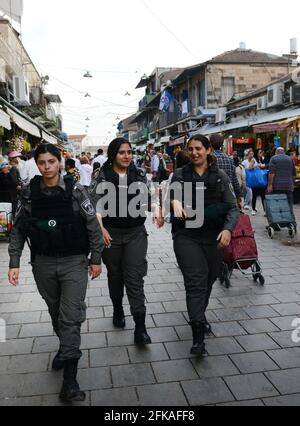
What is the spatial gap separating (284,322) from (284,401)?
1406mm

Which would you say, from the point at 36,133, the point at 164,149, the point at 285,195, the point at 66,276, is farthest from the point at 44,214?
the point at 164,149

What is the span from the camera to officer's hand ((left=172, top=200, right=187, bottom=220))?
138 inches

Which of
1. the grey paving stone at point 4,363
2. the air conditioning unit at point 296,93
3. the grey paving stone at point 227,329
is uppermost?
the air conditioning unit at point 296,93

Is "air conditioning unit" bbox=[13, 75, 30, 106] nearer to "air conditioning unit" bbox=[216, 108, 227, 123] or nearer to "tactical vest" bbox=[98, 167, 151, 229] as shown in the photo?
"air conditioning unit" bbox=[216, 108, 227, 123]

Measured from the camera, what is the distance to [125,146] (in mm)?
3713

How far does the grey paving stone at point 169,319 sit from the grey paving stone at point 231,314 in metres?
0.37

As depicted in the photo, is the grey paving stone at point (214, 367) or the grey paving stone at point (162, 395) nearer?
the grey paving stone at point (162, 395)

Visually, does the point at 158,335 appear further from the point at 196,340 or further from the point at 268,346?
the point at 268,346

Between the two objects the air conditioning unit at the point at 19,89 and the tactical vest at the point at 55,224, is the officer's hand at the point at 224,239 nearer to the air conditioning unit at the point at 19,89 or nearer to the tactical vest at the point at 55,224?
the tactical vest at the point at 55,224

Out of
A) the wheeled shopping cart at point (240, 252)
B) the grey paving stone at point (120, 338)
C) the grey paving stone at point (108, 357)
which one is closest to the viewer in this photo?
the grey paving stone at point (108, 357)

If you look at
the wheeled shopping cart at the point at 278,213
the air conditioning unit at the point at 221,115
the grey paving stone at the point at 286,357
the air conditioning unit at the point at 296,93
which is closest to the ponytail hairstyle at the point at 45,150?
the grey paving stone at the point at 286,357

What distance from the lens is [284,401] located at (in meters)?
2.86

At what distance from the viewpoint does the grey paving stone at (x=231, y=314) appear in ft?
14.2
